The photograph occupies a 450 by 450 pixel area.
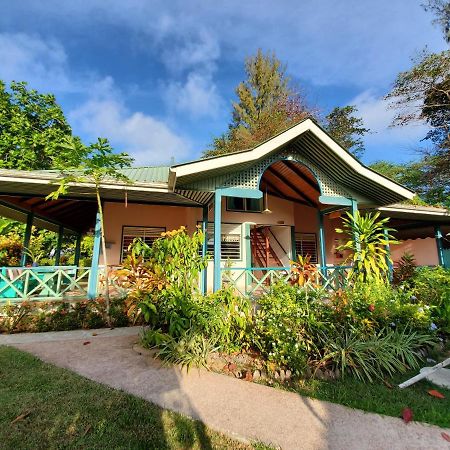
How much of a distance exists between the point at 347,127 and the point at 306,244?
19.0 m

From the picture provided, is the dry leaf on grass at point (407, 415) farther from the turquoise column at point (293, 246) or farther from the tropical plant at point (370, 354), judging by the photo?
the turquoise column at point (293, 246)

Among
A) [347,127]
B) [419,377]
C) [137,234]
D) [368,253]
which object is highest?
[347,127]

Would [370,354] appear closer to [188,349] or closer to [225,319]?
[225,319]

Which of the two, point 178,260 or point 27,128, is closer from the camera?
point 178,260

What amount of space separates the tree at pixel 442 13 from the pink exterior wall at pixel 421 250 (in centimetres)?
1393

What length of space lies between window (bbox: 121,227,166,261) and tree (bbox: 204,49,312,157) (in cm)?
1680

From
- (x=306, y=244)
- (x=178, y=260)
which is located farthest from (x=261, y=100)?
(x=178, y=260)

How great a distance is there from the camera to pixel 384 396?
331 cm

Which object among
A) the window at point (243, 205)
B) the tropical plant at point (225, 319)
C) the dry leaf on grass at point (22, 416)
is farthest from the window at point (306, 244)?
the dry leaf on grass at point (22, 416)

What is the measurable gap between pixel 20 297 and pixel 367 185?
32.1 feet

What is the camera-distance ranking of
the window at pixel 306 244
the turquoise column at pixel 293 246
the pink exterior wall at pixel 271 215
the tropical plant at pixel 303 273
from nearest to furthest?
the tropical plant at pixel 303 273 → the pink exterior wall at pixel 271 215 → the turquoise column at pixel 293 246 → the window at pixel 306 244

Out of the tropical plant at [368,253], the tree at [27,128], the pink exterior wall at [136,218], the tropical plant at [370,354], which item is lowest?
the tropical plant at [370,354]

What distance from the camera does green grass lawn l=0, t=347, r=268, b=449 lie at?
95.5 inches

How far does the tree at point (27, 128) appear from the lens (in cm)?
1816
